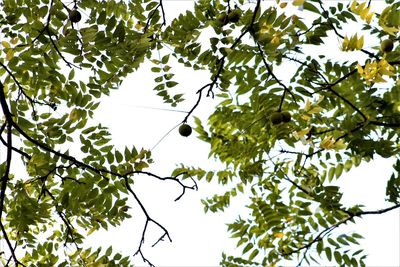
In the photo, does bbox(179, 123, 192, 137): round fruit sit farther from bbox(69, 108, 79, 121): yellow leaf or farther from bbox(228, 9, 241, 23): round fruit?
bbox(69, 108, 79, 121): yellow leaf

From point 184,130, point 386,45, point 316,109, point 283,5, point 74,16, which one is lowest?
point 184,130

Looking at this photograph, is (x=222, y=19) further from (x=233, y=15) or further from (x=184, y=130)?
(x=184, y=130)

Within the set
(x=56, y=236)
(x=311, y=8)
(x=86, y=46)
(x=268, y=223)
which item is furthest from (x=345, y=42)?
(x=56, y=236)

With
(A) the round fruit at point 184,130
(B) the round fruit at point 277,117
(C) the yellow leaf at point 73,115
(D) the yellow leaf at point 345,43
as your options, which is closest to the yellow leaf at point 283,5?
(D) the yellow leaf at point 345,43

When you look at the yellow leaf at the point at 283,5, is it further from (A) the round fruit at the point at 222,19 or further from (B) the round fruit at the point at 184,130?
(B) the round fruit at the point at 184,130

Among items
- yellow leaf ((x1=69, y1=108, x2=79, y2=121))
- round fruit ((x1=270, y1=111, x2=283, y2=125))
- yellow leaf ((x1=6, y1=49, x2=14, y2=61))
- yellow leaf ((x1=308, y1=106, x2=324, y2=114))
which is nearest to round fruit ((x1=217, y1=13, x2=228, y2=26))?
round fruit ((x1=270, y1=111, x2=283, y2=125))

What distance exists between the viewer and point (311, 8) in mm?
2660

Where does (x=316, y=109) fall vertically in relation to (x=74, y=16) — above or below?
below

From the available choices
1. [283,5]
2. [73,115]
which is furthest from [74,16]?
[283,5]

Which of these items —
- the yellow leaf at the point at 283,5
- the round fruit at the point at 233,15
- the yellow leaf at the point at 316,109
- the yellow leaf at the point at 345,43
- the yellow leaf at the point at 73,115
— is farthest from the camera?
the yellow leaf at the point at 73,115

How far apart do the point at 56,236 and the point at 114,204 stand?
4.74 ft

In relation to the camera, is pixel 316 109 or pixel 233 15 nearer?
pixel 233 15

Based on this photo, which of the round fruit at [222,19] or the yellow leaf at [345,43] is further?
the round fruit at [222,19]

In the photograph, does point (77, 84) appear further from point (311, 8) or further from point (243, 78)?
point (311, 8)
